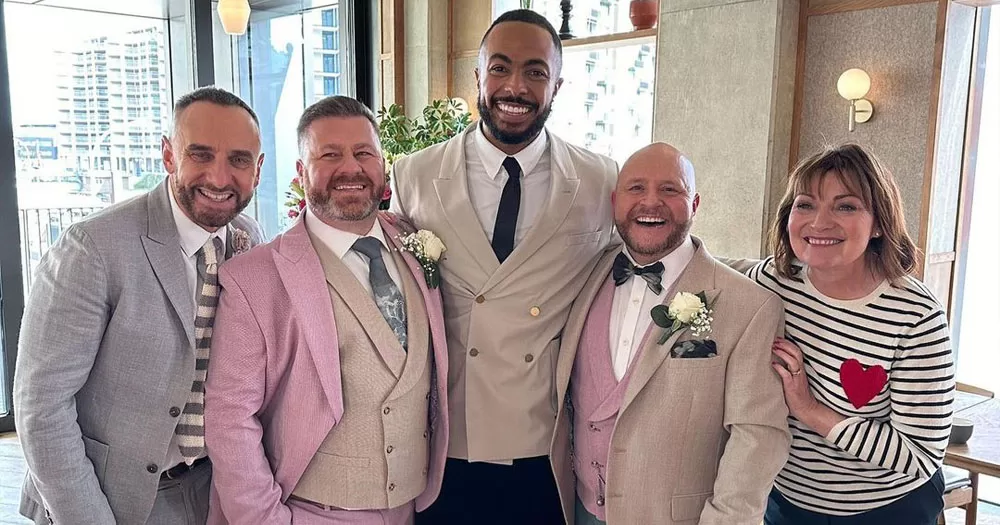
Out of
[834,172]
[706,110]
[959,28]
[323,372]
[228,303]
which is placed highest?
[959,28]

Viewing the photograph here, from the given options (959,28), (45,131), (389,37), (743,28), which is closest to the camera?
(959,28)

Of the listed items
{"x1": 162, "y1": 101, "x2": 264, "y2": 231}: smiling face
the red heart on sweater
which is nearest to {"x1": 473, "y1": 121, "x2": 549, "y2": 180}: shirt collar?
{"x1": 162, "y1": 101, "x2": 264, "y2": 231}: smiling face

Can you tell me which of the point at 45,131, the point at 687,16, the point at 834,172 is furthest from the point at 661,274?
the point at 45,131

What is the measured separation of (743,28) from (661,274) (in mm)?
3459

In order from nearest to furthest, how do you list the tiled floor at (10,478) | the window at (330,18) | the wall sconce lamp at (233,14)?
the tiled floor at (10,478) → the wall sconce lamp at (233,14) → the window at (330,18)

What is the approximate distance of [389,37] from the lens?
24.1 ft

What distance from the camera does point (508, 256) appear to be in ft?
7.30

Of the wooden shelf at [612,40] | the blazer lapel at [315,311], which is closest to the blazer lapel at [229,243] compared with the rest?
the blazer lapel at [315,311]

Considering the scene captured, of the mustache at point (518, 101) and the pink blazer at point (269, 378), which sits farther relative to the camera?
the mustache at point (518, 101)

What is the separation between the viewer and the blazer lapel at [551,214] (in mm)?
2186

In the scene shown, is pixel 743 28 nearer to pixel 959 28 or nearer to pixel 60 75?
pixel 959 28

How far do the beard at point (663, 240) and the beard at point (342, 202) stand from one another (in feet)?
2.24

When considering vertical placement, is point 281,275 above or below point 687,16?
below

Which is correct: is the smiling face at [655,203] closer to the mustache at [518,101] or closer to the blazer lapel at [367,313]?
the mustache at [518,101]
